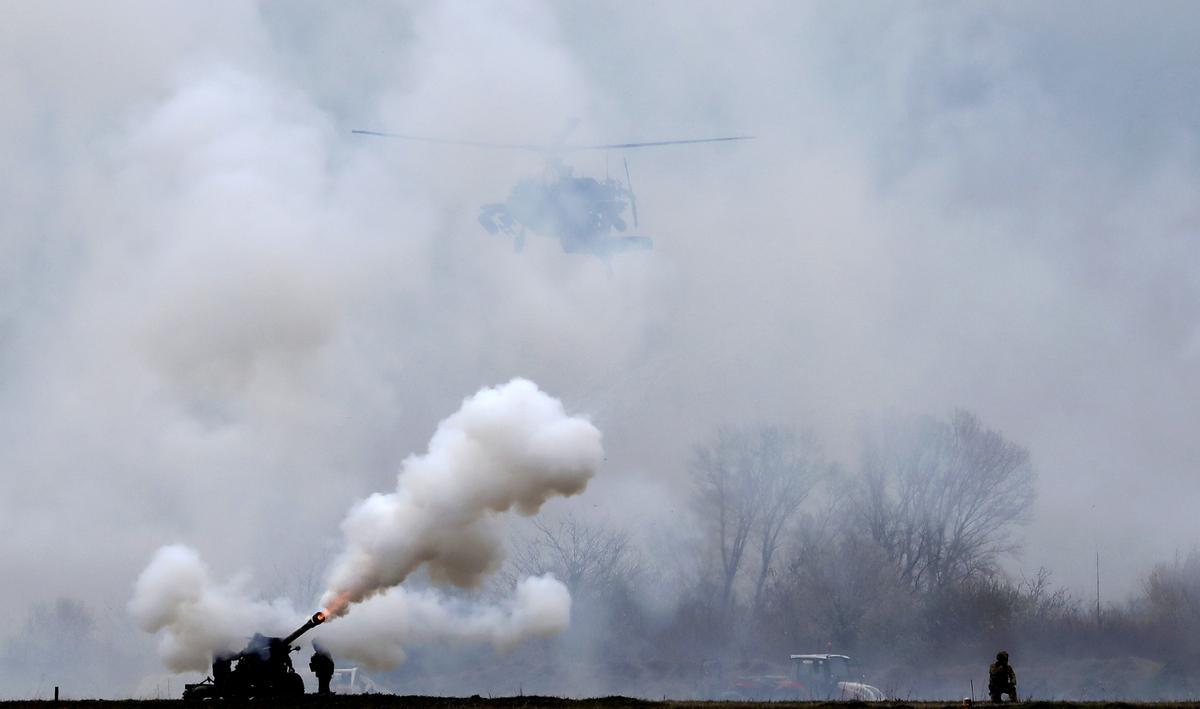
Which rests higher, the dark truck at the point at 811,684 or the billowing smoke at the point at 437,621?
the billowing smoke at the point at 437,621

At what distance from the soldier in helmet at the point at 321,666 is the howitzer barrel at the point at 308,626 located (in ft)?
3.29

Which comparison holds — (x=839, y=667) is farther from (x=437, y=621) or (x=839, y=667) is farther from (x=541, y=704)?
(x=541, y=704)

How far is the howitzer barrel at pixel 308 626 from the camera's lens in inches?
1689

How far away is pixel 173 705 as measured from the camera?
134 ft

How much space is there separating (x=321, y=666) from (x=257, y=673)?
2.19 metres

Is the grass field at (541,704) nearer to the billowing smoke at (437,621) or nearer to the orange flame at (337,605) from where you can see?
the orange flame at (337,605)

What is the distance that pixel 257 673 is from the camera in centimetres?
4306

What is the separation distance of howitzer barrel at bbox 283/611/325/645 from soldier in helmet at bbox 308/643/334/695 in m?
1.00

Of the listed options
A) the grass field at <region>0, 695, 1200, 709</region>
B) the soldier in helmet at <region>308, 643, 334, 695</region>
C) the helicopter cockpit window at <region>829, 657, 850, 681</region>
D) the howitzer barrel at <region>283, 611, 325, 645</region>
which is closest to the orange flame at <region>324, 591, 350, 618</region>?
the howitzer barrel at <region>283, 611, 325, 645</region>

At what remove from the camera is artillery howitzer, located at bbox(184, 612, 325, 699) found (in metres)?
43.0

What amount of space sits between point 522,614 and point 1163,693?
2568 centimetres

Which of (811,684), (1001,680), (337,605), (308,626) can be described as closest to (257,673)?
(308,626)

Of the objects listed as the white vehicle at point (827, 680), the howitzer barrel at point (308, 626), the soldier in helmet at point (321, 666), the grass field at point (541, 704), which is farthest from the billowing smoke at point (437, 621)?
the white vehicle at point (827, 680)

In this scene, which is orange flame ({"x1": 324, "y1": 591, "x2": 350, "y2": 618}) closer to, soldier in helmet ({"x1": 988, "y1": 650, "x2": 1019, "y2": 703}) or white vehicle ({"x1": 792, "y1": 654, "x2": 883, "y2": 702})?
white vehicle ({"x1": 792, "y1": 654, "x2": 883, "y2": 702})
